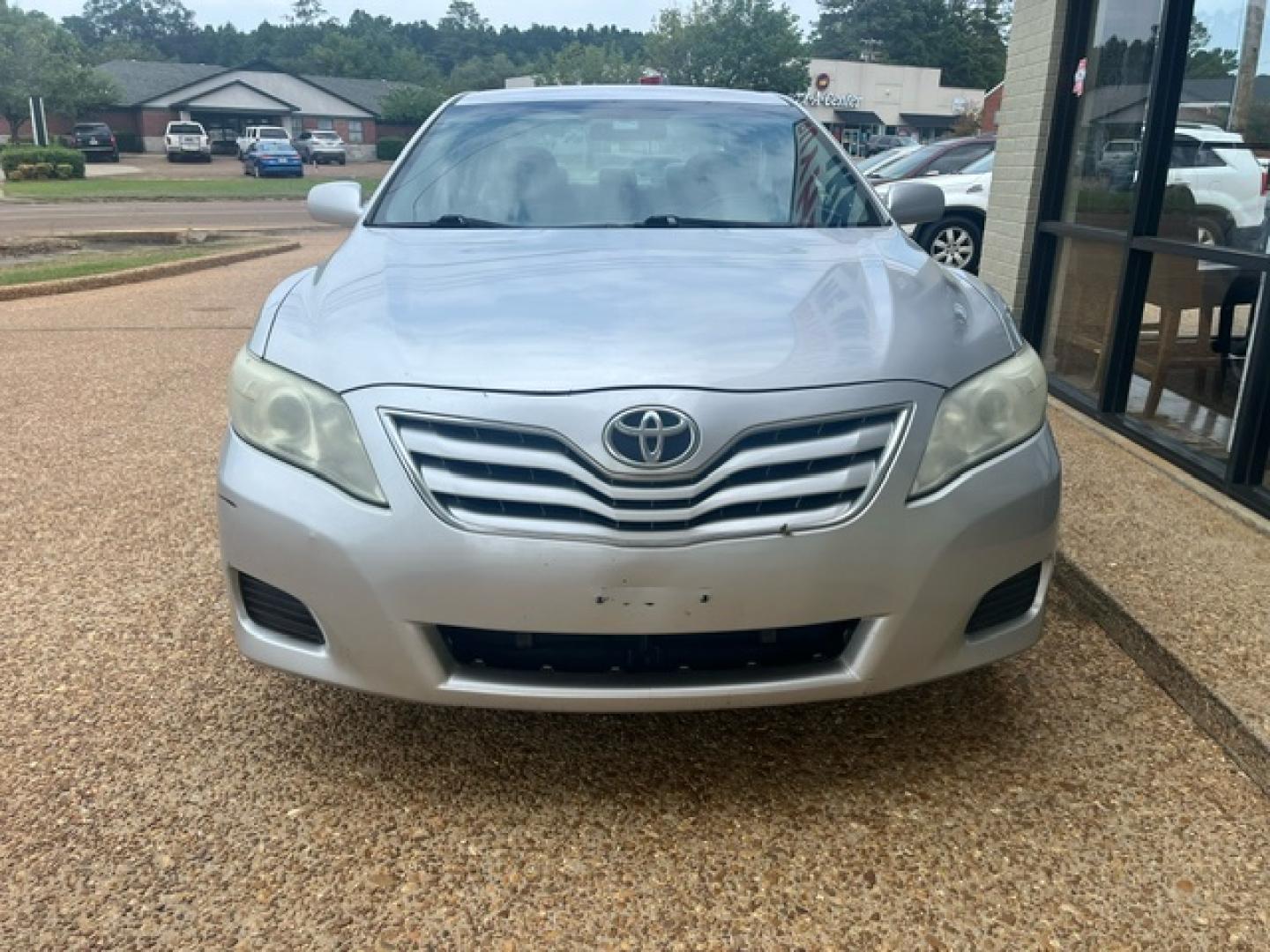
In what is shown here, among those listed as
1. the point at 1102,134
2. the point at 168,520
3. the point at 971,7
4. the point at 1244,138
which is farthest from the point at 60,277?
the point at 971,7

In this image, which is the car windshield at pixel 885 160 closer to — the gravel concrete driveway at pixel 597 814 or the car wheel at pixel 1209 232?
the car wheel at pixel 1209 232

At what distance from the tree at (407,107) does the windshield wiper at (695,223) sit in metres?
73.3

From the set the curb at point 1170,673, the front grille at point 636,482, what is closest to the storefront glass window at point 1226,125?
the curb at point 1170,673

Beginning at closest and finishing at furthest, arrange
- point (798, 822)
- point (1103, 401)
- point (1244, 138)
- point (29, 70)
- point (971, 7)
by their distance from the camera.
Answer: point (798, 822) → point (1244, 138) → point (1103, 401) → point (29, 70) → point (971, 7)

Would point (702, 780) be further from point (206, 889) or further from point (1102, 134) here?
point (1102, 134)

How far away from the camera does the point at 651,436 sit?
83.0 inches

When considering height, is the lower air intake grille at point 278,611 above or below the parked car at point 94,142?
above

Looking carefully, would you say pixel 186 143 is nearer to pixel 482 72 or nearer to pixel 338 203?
pixel 482 72

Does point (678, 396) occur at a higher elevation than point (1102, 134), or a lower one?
lower

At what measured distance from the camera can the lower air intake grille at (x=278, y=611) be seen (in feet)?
7.57

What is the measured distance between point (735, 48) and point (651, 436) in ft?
239

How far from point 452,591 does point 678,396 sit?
571 millimetres

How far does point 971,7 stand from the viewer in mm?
99062

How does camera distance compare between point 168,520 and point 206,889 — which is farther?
point 168,520
